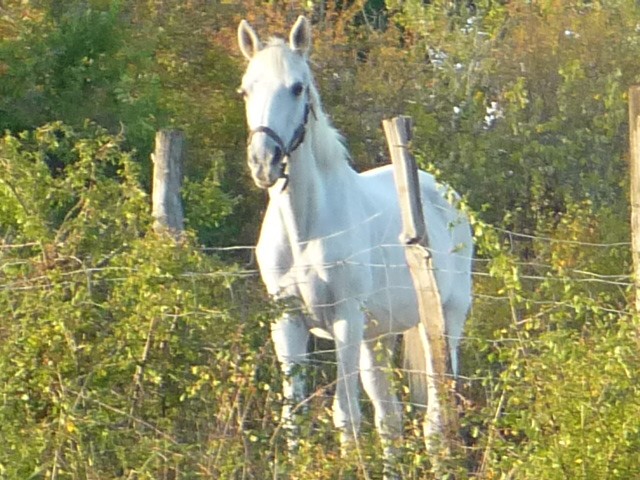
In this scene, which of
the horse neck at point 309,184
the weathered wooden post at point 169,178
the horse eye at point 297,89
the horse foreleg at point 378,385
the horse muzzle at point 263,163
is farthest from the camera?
the weathered wooden post at point 169,178

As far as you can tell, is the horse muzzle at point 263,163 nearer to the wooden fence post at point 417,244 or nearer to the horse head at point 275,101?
the horse head at point 275,101

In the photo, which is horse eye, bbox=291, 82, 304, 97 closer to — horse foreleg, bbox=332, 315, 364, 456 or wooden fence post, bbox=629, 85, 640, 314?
horse foreleg, bbox=332, 315, 364, 456

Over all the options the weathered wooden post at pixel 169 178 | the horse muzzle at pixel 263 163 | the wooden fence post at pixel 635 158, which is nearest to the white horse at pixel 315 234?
the horse muzzle at pixel 263 163

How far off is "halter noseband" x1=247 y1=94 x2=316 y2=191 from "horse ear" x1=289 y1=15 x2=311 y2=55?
0.88 feet

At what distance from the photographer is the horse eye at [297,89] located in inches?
212

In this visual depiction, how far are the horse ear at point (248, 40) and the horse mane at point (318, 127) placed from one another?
5cm

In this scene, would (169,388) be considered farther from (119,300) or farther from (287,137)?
(287,137)

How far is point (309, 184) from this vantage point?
5.70 metres

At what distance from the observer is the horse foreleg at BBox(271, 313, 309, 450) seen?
15.2 feet

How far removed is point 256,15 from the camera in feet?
38.2

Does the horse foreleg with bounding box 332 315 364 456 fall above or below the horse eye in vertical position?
below

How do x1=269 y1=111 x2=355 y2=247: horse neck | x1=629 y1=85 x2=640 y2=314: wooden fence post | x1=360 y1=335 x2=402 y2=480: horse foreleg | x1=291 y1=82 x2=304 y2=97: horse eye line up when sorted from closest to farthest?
x1=629 y1=85 x2=640 y2=314: wooden fence post → x1=291 y1=82 x2=304 y2=97: horse eye → x1=269 y1=111 x2=355 y2=247: horse neck → x1=360 y1=335 x2=402 y2=480: horse foreleg

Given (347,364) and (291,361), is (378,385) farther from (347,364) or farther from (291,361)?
(291,361)

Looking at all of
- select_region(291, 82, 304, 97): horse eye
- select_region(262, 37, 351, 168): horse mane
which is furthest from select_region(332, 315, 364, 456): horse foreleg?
select_region(291, 82, 304, 97): horse eye
